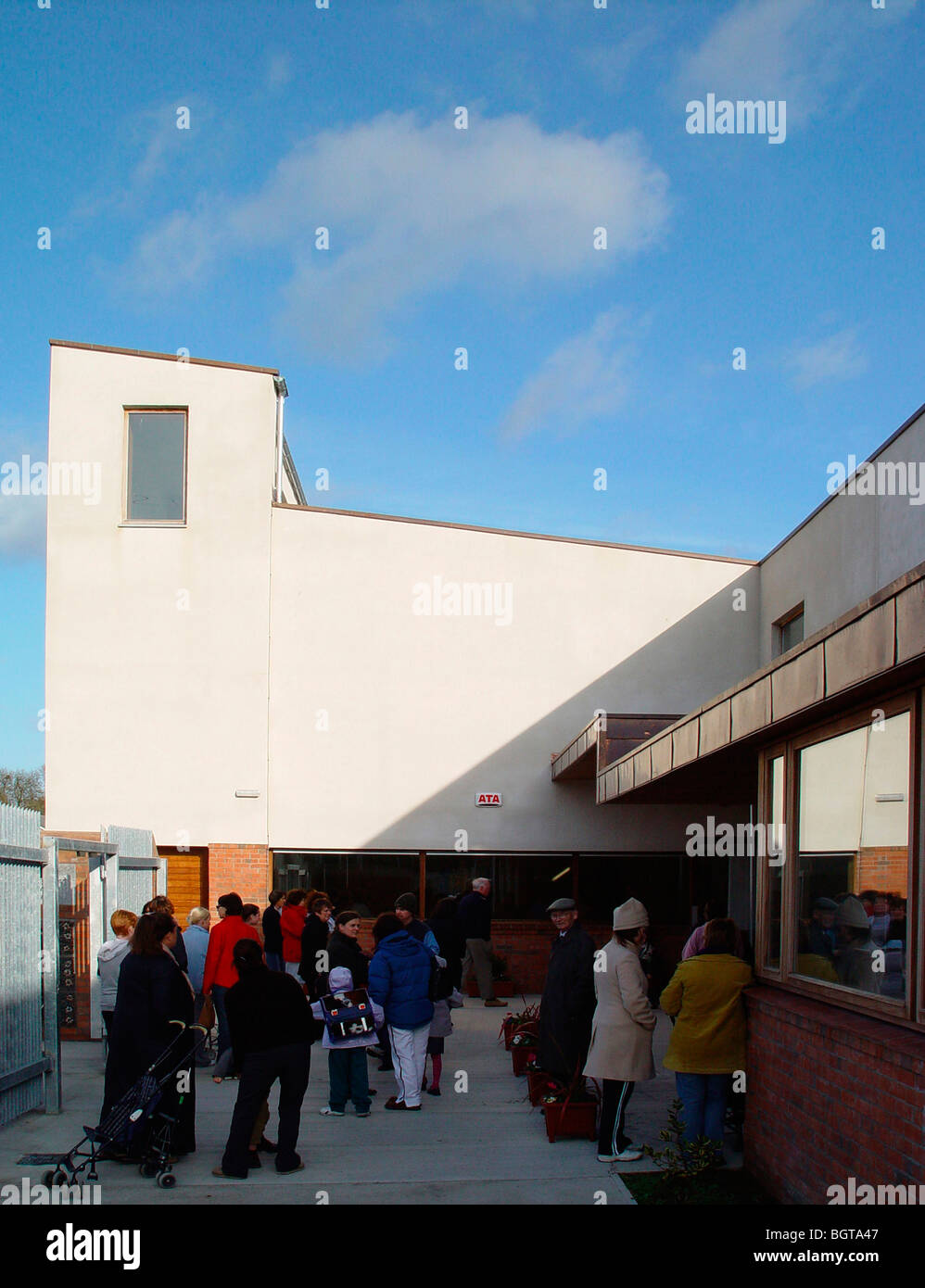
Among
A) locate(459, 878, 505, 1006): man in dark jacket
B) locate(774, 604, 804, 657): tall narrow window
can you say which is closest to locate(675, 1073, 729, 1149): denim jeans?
locate(459, 878, 505, 1006): man in dark jacket

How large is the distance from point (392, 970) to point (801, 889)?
355 centimetres

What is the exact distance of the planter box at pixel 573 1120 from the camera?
28.8 feet

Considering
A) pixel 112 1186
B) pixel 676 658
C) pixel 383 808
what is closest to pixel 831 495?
pixel 676 658

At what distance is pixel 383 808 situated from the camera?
58.2ft

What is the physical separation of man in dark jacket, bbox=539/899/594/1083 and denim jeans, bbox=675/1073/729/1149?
3.35 feet

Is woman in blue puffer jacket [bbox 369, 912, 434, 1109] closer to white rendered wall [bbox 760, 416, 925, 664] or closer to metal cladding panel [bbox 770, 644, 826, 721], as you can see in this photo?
metal cladding panel [bbox 770, 644, 826, 721]

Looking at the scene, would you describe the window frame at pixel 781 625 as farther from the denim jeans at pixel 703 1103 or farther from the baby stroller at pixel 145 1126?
the baby stroller at pixel 145 1126

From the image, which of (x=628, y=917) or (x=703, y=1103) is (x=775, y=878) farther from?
(x=703, y=1103)

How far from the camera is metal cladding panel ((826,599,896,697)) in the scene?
516 centimetres

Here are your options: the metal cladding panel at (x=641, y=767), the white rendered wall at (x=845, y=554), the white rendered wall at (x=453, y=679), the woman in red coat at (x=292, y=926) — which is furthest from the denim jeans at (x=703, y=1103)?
the white rendered wall at (x=453, y=679)

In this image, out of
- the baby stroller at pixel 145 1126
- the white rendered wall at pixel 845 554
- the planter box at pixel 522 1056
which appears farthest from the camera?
the white rendered wall at pixel 845 554

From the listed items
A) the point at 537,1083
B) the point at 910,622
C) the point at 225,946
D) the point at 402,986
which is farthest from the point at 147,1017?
the point at 910,622

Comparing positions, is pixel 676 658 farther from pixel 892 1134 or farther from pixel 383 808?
pixel 892 1134

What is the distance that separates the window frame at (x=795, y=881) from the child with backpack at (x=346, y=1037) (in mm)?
3056
